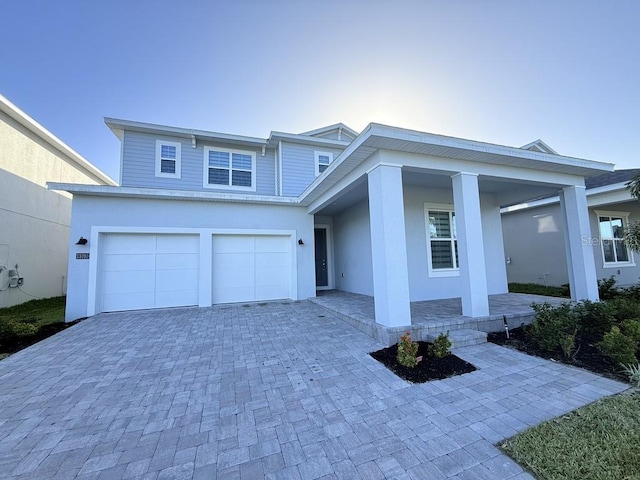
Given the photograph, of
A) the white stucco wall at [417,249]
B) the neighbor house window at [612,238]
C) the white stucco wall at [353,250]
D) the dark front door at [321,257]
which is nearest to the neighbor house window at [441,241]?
the white stucco wall at [417,249]

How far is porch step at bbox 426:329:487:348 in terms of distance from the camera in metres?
4.09

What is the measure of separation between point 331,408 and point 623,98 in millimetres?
11666

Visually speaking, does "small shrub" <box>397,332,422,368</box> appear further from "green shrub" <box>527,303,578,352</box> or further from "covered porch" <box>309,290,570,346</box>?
"green shrub" <box>527,303,578,352</box>

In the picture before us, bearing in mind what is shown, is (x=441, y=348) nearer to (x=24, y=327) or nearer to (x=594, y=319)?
(x=594, y=319)

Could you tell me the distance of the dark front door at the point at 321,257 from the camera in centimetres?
1043

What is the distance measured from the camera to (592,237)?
9453 millimetres

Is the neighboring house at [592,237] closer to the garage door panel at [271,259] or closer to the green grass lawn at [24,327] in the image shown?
the garage door panel at [271,259]

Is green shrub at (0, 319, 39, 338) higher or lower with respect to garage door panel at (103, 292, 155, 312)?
lower

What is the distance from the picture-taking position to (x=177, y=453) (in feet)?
6.41

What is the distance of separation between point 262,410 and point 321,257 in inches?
318

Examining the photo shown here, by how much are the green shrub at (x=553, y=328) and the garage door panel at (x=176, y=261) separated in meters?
7.84

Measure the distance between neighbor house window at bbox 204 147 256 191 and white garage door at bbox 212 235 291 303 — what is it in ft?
8.10

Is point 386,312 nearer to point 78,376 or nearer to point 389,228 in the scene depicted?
point 389,228

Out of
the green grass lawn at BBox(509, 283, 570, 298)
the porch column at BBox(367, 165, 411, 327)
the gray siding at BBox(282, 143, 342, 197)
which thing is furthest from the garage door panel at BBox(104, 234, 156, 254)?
the green grass lawn at BBox(509, 283, 570, 298)
